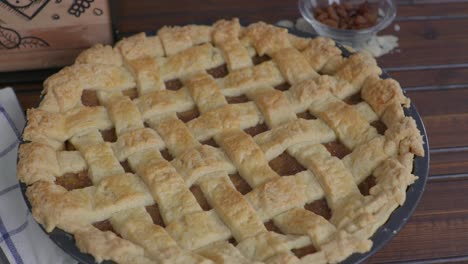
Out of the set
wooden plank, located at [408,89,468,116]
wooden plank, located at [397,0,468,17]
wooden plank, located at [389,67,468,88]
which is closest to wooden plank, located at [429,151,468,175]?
wooden plank, located at [408,89,468,116]

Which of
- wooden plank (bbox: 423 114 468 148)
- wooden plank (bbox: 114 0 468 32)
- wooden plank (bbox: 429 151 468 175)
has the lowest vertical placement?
wooden plank (bbox: 429 151 468 175)

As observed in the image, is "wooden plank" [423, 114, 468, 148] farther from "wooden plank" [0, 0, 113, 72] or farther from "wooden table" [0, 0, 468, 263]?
"wooden plank" [0, 0, 113, 72]

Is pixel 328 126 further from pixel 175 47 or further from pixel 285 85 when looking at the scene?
pixel 175 47

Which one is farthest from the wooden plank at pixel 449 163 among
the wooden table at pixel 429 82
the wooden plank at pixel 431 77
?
the wooden plank at pixel 431 77

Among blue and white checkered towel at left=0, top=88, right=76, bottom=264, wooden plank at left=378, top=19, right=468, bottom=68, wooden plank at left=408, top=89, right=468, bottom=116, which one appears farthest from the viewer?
wooden plank at left=378, top=19, right=468, bottom=68

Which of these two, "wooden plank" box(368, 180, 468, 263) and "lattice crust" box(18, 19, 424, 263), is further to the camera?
"wooden plank" box(368, 180, 468, 263)

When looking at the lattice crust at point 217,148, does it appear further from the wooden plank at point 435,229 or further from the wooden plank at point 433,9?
the wooden plank at point 433,9
